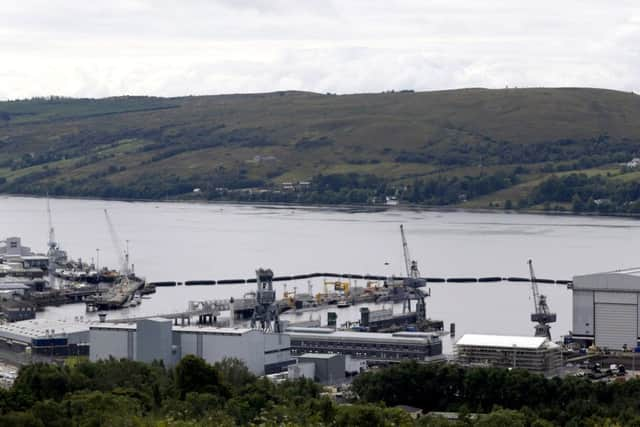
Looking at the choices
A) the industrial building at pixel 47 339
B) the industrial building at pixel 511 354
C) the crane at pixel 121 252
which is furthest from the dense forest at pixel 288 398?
the crane at pixel 121 252

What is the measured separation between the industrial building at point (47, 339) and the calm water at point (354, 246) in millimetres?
5395

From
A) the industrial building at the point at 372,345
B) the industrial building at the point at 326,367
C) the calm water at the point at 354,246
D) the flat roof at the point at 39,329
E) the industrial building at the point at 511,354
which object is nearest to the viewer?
the industrial building at the point at 326,367

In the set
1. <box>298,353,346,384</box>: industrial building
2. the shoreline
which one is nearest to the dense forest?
<box>298,353,346,384</box>: industrial building

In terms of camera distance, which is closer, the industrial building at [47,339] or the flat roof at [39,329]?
the industrial building at [47,339]

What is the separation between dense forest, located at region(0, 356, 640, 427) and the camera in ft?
43.0

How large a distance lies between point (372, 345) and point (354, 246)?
67.5 ft

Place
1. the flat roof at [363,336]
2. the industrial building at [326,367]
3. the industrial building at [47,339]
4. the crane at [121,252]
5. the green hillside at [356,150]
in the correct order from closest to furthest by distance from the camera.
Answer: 1. the industrial building at [326,367]
2. the industrial building at [47,339]
3. the flat roof at [363,336]
4. the crane at [121,252]
5. the green hillside at [356,150]

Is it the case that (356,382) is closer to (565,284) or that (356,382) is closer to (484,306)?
(484,306)

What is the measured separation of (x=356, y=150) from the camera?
232 ft

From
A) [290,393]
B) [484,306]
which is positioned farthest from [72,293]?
[290,393]

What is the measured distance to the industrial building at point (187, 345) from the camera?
62.5 ft

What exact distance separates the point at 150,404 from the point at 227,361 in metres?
3.30

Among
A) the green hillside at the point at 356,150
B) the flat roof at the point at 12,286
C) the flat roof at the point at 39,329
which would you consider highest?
the green hillside at the point at 356,150

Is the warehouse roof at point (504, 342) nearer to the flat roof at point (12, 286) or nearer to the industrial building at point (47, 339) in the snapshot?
the industrial building at point (47, 339)
